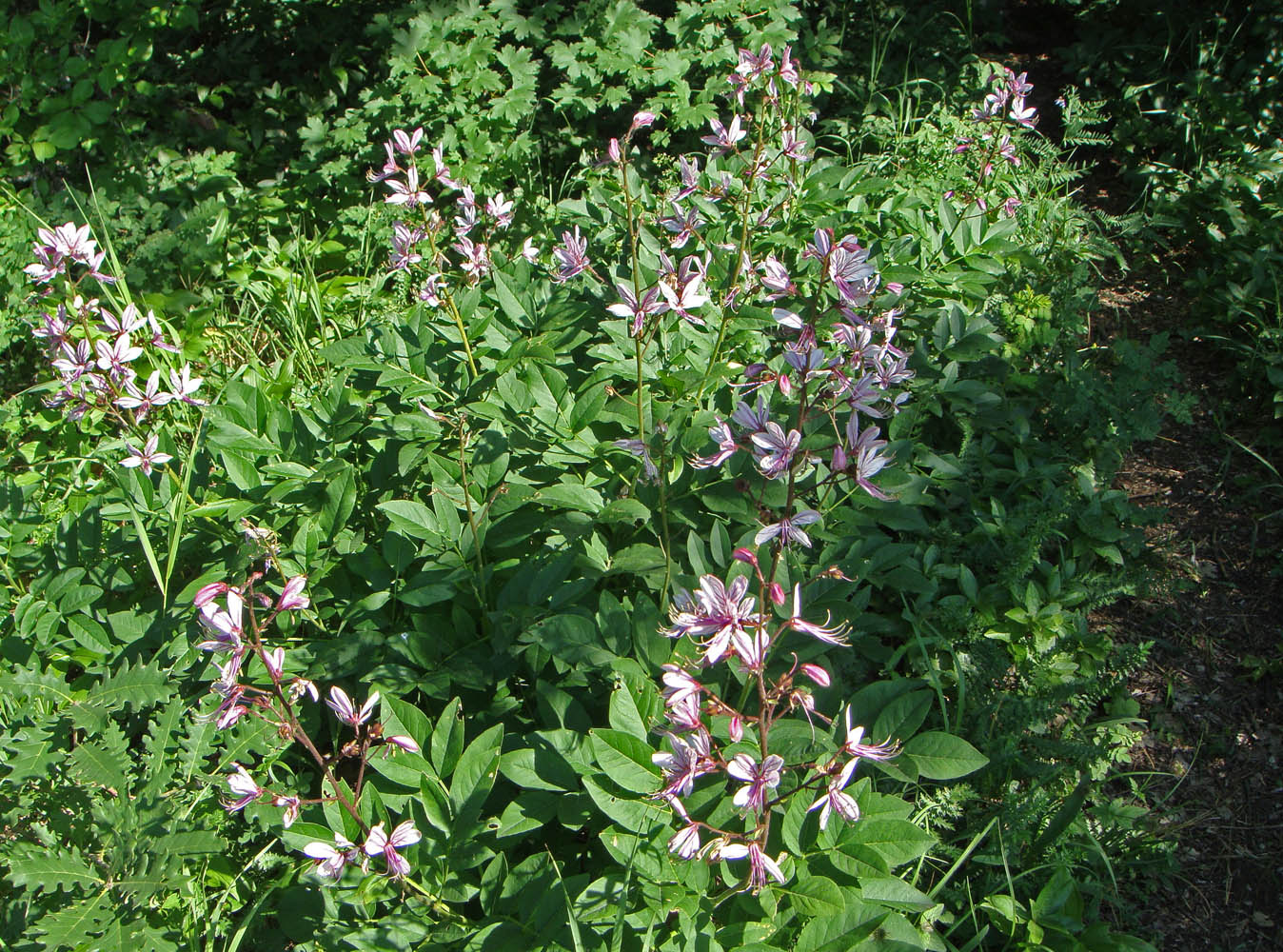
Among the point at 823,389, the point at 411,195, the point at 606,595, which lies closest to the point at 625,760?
the point at 606,595

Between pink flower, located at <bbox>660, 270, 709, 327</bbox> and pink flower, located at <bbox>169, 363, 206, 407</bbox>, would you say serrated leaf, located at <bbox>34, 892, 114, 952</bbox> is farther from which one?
pink flower, located at <bbox>660, 270, 709, 327</bbox>

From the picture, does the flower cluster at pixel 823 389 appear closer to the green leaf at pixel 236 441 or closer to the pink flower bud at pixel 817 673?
the pink flower bud at pixel 817 673

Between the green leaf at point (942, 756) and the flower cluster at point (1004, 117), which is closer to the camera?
the green leaf at point (942, 756)

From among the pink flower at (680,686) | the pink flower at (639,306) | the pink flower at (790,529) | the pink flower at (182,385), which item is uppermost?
the pink flower at (639,306)

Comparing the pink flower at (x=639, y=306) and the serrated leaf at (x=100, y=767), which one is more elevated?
the pink flower at (x=639, y=306)

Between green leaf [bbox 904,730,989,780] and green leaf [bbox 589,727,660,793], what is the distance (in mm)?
532

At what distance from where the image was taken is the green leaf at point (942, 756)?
1.76 metres

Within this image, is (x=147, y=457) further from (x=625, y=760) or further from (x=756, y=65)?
(x=756, y=65)

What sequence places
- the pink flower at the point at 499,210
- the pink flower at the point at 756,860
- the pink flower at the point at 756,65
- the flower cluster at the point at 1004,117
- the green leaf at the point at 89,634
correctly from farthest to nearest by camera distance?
the flower cluster at the point at 1004,117, the pink flower at the point at 499,210, the pink flower at the point at 756,65, the green leaf at the point at 89,634, the pink flower at the point at 756,860

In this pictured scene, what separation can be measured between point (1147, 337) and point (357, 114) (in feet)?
11.8

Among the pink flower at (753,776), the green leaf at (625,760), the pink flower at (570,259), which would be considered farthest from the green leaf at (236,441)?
the pink flower at (753,776)

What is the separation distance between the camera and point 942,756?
5.87ft

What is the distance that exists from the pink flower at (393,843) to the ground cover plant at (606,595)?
67mm

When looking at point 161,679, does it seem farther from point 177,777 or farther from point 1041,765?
point 1041,765
